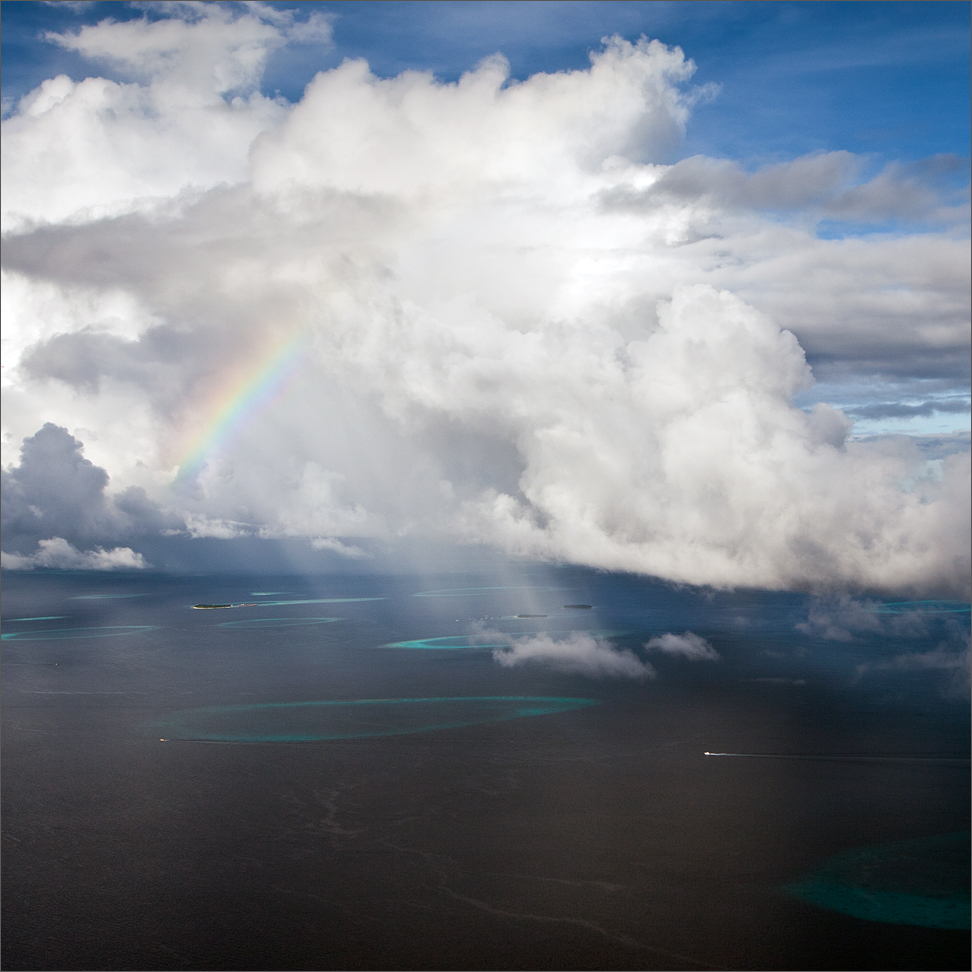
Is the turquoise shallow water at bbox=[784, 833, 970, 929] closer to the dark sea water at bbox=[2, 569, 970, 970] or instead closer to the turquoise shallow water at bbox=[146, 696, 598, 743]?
the dark sea water at bbox=[2, 569, 970, 970]

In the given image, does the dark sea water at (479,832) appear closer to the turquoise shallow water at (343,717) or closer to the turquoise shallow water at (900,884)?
the turquoise shallow water at (900,884)

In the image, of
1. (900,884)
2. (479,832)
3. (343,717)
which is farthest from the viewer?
(343,717)

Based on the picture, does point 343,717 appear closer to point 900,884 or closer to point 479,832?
point 479,832

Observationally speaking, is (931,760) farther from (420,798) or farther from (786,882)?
(420,798)

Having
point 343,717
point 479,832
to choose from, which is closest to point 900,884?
point 479,832

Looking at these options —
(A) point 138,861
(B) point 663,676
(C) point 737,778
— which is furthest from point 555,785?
(B) point 663,676

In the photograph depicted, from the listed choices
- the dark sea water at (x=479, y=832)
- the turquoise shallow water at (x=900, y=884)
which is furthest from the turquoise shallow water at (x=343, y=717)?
the turquoise shallow water at (x=900, y=884)
